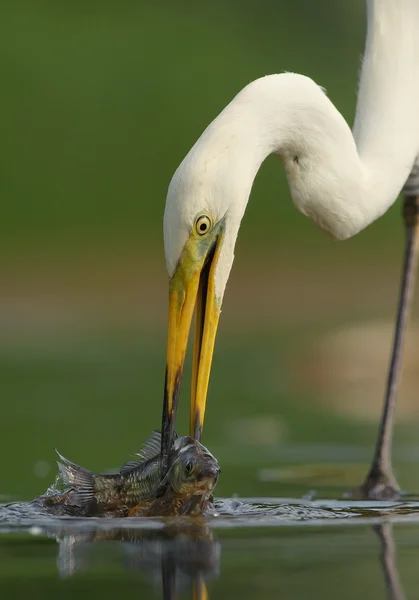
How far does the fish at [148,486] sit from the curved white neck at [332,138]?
1.11 m

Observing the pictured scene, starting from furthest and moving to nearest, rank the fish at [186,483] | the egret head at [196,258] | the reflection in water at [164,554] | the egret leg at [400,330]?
the egret leg at [400,330]
the egret head at [196,258]
the fish at [186,483]
the reflection in water at [164,554]

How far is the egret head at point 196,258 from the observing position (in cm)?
706

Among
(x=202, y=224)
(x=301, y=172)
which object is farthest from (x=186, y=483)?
(x=301, y=172)

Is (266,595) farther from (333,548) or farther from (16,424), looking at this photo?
(16,424)

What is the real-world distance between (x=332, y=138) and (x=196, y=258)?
115 centimetres

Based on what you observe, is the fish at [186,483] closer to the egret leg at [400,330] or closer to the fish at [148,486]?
the fish at [148,486]

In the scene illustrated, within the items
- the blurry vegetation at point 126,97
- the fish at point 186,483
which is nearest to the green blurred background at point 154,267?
the blurry vegetation at point 126,97

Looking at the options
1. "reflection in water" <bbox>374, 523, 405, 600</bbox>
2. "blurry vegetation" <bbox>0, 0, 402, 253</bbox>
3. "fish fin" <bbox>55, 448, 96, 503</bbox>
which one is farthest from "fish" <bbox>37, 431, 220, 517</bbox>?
"blurry vegetation" <bbox>0, 0, 402, 253</bbox>

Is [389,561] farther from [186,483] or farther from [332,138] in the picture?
[332,138]

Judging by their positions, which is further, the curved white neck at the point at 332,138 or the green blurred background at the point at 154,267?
the green blurred background at the point at 154,267

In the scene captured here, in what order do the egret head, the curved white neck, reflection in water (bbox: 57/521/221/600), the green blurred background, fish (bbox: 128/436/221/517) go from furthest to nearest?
the green blurred background, the curved white neck, the egret head, fish (bbox: 128/436/221/517), reflection in water (bbox: 57/521/221/600)

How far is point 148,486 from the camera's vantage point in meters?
7.21

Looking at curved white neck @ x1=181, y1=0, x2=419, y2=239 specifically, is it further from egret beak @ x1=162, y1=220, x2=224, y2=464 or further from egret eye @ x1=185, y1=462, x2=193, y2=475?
egret eye @ x1=185, y1=462, x2=193, y2=475

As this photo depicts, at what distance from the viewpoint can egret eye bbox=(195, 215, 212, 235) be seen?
7.12 metres
